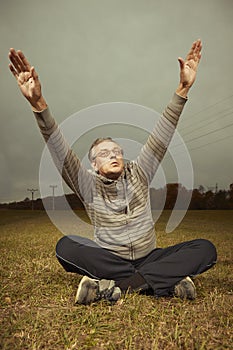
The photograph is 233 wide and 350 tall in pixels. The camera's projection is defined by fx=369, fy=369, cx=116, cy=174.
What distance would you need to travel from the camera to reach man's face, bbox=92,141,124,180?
11.0ft

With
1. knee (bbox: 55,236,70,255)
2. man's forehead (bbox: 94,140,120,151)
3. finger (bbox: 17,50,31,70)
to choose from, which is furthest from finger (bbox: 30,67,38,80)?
knee (bbox: 55,236,70,255)

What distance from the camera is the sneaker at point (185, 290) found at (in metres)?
3.00

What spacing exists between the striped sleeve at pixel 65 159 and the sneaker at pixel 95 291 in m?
0.80

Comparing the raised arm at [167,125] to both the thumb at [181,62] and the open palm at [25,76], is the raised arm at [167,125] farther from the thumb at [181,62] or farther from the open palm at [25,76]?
the open palm at [25,76]

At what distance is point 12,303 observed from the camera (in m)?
2.94

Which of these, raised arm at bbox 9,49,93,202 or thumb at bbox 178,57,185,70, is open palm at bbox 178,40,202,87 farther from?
raised arm at bbox 9,49,93,202

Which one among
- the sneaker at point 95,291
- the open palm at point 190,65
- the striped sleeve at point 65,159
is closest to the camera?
the sneaker at point 95,291

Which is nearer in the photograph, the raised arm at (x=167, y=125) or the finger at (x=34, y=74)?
the finger at (x=34, y=74)

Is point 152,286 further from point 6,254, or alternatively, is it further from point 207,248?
point 6,254

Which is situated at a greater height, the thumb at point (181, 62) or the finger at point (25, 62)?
the finger at point (25, 62)

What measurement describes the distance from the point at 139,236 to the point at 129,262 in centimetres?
25

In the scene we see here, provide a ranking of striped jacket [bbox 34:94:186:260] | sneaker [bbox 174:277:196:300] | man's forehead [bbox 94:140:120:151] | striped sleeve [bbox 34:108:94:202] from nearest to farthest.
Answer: sneaker [bbox 174:277:196:300] < striped sleeve [bbox 34:108:94:202] < striped jacket [bbox 34:94:186:260] < man's forehead [bbox 94:140:120:151]

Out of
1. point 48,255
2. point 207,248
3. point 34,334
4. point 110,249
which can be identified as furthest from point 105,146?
point 48,255

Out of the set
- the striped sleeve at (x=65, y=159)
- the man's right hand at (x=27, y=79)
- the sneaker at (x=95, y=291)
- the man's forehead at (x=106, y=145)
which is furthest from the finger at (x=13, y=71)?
the sneaker at (x=95, y=291)
